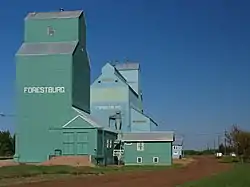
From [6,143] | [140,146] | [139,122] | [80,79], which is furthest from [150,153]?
[6,143]

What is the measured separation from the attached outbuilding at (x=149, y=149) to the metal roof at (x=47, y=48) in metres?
15.5

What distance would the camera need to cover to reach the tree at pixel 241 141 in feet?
276

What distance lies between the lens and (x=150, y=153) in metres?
68.1

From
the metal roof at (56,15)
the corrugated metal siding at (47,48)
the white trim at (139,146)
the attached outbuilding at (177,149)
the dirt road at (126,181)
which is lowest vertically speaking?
the attached outbuilding at (177,149)

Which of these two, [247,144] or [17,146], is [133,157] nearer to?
[17,146]

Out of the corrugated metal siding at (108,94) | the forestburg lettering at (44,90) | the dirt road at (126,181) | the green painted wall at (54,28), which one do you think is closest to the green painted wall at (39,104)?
the forestburg lettering at (44,90)

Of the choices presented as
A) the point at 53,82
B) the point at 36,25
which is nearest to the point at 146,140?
the point at 53,82

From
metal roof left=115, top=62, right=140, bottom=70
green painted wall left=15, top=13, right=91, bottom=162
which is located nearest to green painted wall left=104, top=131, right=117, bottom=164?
green painted wall left=15, top=13, right=91, bottom=162

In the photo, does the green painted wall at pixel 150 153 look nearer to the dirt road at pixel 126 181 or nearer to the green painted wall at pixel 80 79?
the green painted wall at pixel 80 79

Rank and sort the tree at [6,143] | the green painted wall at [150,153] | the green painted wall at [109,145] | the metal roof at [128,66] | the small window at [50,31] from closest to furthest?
the small window at [50,31] < the green painted wall at [109,145] < the green painted wall at [150,153] < the metal roof at [128,66] < the tree at [6,143]

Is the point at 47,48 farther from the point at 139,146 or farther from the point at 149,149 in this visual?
the point at 149,149

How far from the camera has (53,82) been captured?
204 feet

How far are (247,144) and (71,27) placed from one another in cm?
3768

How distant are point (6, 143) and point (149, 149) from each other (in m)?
47.4
